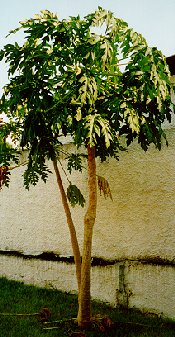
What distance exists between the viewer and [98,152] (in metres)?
4.69

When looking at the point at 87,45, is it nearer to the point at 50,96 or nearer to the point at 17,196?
the point at 50,96

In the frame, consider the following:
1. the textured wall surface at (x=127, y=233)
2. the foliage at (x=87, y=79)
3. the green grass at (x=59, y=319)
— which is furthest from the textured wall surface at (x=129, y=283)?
the foliage at (x=87, y=79)

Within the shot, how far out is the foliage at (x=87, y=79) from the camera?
3.60 m

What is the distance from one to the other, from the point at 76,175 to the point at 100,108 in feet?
9.16

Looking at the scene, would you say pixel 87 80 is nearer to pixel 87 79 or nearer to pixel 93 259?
pixel 87 79

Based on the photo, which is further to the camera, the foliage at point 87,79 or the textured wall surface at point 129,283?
the textured wall surface at point 129,283

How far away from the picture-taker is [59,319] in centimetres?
477

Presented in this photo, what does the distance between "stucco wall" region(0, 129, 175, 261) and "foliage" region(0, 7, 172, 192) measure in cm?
158

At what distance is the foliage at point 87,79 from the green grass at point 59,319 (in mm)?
2171

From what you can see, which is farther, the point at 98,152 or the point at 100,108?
the point at 98,152

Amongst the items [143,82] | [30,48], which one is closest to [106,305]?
[143,82]

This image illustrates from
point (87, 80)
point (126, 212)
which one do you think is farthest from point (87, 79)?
point (126, 212)

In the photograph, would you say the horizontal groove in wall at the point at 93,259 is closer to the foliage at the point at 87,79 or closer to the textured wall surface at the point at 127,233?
the textured wall surface at the point at 127,233

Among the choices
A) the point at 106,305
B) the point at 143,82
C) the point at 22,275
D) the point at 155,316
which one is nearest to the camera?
the point at 143,82
